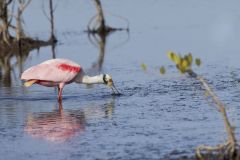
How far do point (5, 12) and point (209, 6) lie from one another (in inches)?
561

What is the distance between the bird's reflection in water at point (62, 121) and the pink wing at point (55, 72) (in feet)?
2.75

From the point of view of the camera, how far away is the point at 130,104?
1477 centimetres

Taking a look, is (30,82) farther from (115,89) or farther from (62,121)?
(62,121)

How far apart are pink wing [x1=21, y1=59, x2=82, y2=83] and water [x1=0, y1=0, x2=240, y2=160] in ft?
1.39

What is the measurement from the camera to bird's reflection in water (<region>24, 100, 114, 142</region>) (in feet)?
39.6

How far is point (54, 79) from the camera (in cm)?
1602

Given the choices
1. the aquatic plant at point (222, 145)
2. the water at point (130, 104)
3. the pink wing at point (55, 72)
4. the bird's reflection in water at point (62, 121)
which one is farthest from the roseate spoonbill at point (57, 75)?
the aquatic plant at point (222, 145)

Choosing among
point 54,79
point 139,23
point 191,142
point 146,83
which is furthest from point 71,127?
point 139,23

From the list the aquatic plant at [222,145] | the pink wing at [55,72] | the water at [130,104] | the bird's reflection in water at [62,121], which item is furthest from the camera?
the pink wing at [55,72]

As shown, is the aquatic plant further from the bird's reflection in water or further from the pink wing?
the pink wing

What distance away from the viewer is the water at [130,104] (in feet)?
36.2

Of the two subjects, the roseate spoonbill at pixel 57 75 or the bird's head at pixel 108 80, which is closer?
the roseate spoonbill at pixel 57 75

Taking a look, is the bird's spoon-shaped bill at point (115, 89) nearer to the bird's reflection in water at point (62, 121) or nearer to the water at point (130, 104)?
the water at point (130, 104)

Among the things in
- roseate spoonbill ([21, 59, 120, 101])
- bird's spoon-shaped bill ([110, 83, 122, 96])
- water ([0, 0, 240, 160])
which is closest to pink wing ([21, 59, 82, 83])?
roseate spoonbill ([21, 59, 120, 101])
